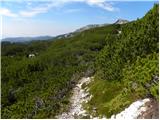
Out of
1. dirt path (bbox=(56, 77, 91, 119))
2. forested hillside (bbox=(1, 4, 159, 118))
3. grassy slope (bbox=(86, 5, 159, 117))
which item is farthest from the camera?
dirt path (bbox=(56, 77, 91, 119))

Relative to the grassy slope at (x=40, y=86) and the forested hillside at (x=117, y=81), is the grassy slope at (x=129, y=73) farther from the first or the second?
the grassy slope at (x=40, y=86)

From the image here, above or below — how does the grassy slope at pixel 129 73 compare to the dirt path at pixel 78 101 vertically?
above

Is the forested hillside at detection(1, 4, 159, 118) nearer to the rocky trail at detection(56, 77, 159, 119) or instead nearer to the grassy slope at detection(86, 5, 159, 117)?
the grassy slope at detection(86, 5, 159, 117)

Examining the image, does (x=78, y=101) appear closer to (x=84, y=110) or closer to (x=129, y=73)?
(x=84, y=110)

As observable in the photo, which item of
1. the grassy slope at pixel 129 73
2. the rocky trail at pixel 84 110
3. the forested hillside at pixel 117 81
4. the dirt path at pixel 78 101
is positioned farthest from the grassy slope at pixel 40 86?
the grassy slope at pixel 129 73

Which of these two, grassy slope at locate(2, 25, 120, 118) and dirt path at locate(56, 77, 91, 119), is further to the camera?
grassy slope at locate(2, 25, 120, 118)

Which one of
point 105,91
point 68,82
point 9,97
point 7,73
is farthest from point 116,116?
point 7,73

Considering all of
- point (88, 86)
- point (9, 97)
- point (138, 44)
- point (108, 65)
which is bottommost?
point (9, 97)

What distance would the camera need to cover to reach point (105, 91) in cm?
3412

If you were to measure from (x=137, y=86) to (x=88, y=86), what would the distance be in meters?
17.3

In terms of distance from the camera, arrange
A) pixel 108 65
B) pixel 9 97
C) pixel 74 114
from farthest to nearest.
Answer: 1. pixel 9 97
2. pixel 108 65
3. pixel 74 114

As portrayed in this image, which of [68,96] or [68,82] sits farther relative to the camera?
[68,82]

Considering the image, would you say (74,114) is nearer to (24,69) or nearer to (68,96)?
(68,96)

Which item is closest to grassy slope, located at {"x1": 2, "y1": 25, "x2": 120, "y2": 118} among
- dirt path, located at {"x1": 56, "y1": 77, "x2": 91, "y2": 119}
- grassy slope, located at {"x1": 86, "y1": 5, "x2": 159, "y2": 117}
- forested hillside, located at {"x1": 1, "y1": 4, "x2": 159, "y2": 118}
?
forested hillside, located at {"x1": 1, "y1": 4, "x2": 159, "y2": 118}
